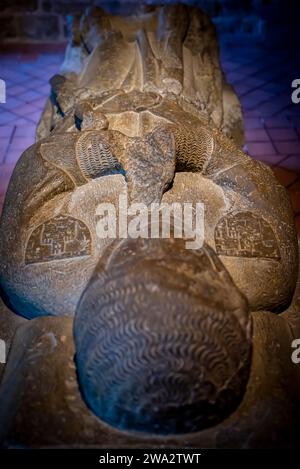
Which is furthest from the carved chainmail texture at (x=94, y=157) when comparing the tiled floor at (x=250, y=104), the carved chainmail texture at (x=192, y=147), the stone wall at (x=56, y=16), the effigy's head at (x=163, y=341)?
the stone wall at (x=56, y=16)

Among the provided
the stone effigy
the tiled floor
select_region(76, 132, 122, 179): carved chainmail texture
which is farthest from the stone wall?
select_region(76, 132, 122, 179): carved chainmail texture

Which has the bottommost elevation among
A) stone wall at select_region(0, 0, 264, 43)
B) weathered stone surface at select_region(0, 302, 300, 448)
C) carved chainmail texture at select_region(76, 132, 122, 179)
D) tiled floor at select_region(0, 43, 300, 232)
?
weathered stone surface at select_region(0, 302, 300, 448)

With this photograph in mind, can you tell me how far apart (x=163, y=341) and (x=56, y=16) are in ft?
18.1

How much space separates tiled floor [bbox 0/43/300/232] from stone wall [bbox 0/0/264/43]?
0.43 m

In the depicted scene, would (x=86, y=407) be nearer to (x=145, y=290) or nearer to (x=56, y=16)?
(x=145, y=290)

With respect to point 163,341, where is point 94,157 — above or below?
above

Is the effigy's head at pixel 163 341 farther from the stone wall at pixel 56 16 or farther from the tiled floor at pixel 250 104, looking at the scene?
the stone wall at pixel 56 16

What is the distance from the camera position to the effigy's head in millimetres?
1359

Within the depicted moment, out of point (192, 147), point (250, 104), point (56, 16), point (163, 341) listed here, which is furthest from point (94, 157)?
point (56, 16)

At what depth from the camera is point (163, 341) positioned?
1.34m

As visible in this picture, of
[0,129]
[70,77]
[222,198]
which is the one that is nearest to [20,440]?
[222,198]

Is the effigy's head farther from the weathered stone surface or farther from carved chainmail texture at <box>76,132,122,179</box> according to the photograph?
carved chainmail texture at <box>76,132,122,179</box>

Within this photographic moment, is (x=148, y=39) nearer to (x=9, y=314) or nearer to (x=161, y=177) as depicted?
(x=161, y=177)

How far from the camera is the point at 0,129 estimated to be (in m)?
4.18
